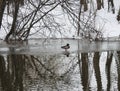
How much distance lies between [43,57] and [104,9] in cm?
1599

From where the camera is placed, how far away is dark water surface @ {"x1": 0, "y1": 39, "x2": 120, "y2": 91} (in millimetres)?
12078

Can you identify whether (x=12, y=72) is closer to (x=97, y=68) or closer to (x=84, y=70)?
(x=84, y=70)

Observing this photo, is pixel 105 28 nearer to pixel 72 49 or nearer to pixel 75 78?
pixel 72 49

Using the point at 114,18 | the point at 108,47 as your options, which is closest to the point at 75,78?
the point at 108,47

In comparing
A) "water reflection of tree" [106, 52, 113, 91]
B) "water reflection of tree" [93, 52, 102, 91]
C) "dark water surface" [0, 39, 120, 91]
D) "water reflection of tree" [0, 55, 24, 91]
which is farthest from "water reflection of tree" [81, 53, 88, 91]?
"water reflection of tree" [0, 55, 24, 91]

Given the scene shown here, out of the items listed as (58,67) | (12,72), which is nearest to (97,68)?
(58,67)

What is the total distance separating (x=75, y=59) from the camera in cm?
1753

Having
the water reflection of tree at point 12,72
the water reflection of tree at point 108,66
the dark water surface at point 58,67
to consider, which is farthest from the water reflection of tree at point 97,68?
the water reflection of tree at point 12,72

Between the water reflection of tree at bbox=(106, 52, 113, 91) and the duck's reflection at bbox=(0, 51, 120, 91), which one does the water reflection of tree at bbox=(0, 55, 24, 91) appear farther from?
the water reflection of tree at bbox=(106, 52, 113, 91)

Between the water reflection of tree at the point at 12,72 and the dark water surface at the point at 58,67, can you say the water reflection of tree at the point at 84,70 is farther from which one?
the water reflection of tree at the point at 12,72

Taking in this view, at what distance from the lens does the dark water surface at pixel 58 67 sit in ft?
39.6

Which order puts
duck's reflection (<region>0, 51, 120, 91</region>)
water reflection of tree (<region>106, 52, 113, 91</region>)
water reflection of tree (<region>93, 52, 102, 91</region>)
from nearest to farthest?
duck's reflection (<region>0, 51, 120, 91</region>)
water reflection of tree (<region>93, 52, 102, 91</region>)
water reflection of tree (<region>106, 52, 113, 91</region>)

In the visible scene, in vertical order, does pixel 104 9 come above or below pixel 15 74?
above

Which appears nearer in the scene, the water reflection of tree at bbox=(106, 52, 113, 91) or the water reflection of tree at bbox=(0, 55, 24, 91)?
the water reflection of tree at bbox=(0, 55, 24, 91)
